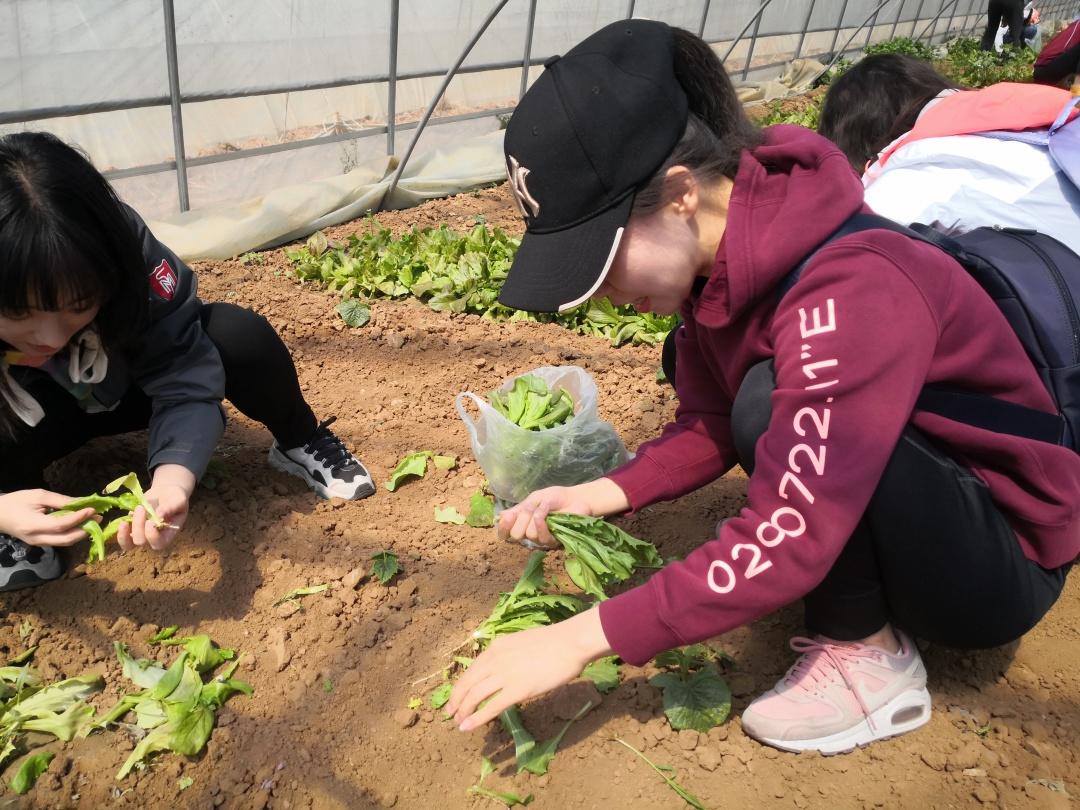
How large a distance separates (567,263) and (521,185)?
15 cm

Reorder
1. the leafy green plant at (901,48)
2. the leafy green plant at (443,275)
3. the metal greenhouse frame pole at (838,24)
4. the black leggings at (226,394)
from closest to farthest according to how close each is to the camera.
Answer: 1. the black leggings at (226,394)
2. the leafy green plant at (443,275)
3. the leafy green plant at (901,48)
4. the metal greenhouse frame pole at (838,24)

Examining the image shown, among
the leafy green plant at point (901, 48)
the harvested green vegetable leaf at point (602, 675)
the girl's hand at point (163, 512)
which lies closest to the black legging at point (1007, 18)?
the leafy green plant at point (901, 48)

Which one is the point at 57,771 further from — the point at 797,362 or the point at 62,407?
the point at 797,362

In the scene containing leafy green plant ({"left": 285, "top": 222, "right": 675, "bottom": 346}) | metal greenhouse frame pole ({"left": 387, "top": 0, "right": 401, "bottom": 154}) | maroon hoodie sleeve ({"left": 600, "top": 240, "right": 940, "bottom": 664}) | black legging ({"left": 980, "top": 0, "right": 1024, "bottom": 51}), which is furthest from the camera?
black legging ({"left": 980, "top": 0, "right": 1024, "bottom": 51})

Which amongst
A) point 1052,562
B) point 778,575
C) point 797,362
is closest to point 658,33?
point 797,362

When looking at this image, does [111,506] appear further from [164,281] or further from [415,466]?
[415,466]

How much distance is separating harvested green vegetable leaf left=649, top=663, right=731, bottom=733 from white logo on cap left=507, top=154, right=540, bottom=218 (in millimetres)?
1025

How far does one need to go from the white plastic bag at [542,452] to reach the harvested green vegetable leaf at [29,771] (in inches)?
47.6

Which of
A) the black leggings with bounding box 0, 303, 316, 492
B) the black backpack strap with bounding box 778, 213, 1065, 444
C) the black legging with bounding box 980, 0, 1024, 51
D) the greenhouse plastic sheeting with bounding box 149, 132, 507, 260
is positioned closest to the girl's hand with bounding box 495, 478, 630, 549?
the black backpack strap with bounding box 778, 213, 1065, 444

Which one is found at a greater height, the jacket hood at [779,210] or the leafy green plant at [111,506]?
the jacket hood at [779,210]

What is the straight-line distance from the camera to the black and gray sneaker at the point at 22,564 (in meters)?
2.06

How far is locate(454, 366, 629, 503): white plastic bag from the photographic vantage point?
2254mm

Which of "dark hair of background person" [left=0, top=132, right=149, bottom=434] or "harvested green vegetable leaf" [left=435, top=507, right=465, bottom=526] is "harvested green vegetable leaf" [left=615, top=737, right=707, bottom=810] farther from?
"dark hair of background person" [left=0, top=132, right=149, bottom=434]

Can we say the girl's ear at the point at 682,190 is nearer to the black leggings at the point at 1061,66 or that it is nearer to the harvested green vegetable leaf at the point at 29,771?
the harvested green vegetable leaf at the point at 29,771
